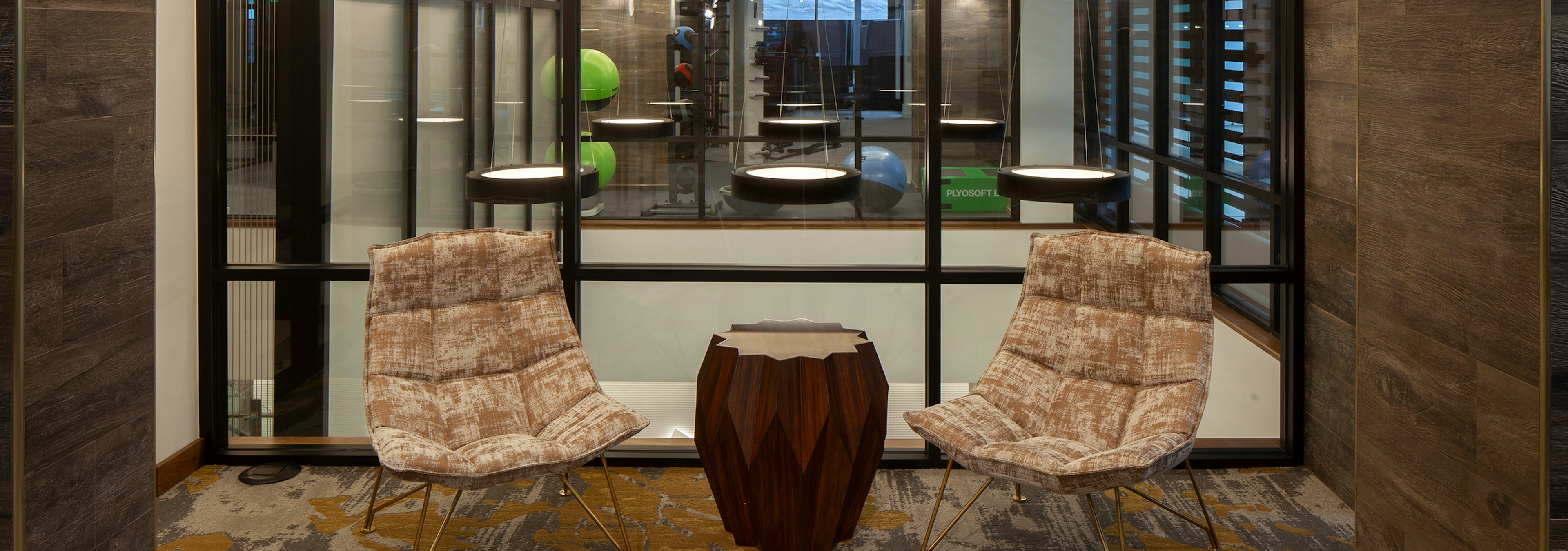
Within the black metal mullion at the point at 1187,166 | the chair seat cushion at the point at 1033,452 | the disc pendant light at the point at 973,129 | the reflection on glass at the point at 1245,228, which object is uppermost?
the disc pendant light at the point at 973,129

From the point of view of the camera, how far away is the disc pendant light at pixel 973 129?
13.5 feet

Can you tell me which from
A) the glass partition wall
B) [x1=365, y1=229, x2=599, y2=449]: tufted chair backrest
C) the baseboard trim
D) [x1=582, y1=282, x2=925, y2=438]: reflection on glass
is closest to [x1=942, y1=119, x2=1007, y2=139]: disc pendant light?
the glass partition wall

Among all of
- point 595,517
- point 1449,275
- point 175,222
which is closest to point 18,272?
point 595,517

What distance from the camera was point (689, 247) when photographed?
421 cm

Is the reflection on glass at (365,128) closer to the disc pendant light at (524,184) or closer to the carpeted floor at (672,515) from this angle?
the disc pendant light at (524,184)

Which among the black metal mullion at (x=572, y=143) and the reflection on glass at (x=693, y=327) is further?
the reflection on glass at (x=693, y=327)

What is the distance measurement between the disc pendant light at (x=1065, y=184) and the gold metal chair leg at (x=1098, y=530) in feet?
3.27

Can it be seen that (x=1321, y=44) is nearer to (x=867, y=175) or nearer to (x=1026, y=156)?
(x=1026, y=156)

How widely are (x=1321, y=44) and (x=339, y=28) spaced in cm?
371

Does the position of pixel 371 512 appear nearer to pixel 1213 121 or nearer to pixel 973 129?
pixel 973 129

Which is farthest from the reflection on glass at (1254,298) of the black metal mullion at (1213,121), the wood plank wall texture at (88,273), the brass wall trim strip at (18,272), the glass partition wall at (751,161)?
the brass wall trim strip at (18,272)

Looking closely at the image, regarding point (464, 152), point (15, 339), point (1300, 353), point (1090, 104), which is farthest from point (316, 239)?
point (1300, 353)

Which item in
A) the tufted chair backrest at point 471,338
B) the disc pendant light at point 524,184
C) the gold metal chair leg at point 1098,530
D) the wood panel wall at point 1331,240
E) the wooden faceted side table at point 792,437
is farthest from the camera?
the disc pendant light at point 524,184

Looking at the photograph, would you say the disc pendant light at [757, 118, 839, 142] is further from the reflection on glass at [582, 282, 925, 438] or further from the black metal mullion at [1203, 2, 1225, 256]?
the black metal mullion at [1203, 2, 1225, 256]
